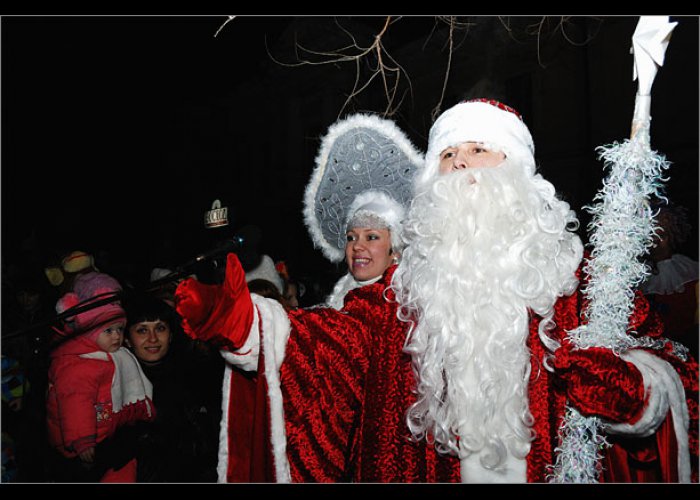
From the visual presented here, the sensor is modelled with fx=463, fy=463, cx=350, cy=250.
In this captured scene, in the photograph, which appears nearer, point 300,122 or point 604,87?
point 604,87

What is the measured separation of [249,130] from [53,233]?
6760mm

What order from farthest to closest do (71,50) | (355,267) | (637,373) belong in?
(71,50) → (355,267) → (637,373)

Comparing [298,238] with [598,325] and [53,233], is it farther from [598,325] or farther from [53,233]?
[598,325]

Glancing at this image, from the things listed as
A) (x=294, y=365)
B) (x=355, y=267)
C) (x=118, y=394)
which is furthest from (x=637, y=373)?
(x=118, y=394)

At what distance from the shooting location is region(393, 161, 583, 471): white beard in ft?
5.58

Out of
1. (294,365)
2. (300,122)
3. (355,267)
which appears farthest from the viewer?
(300,122)

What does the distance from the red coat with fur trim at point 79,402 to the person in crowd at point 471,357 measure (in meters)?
1.15

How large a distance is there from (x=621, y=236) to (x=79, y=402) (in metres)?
2.67

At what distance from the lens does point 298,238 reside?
934 centimetres

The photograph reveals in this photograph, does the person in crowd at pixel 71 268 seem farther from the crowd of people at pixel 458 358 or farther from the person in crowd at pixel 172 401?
the crowd of people at pixel 458 358

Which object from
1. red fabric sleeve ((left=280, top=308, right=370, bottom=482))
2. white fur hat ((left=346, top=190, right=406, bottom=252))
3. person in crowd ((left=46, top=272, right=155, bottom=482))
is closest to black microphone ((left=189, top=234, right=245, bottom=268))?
red fabric sleeve ((left=280, top=308, right=370, bottom=482))

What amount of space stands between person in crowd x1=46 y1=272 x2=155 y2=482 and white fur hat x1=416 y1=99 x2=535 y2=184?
5.65 ft

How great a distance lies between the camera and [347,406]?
1.95 metres

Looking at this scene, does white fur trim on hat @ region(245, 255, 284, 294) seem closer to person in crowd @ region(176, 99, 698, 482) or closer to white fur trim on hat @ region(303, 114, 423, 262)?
white fur trim on hat @ region(303, 114, 423, 262)
